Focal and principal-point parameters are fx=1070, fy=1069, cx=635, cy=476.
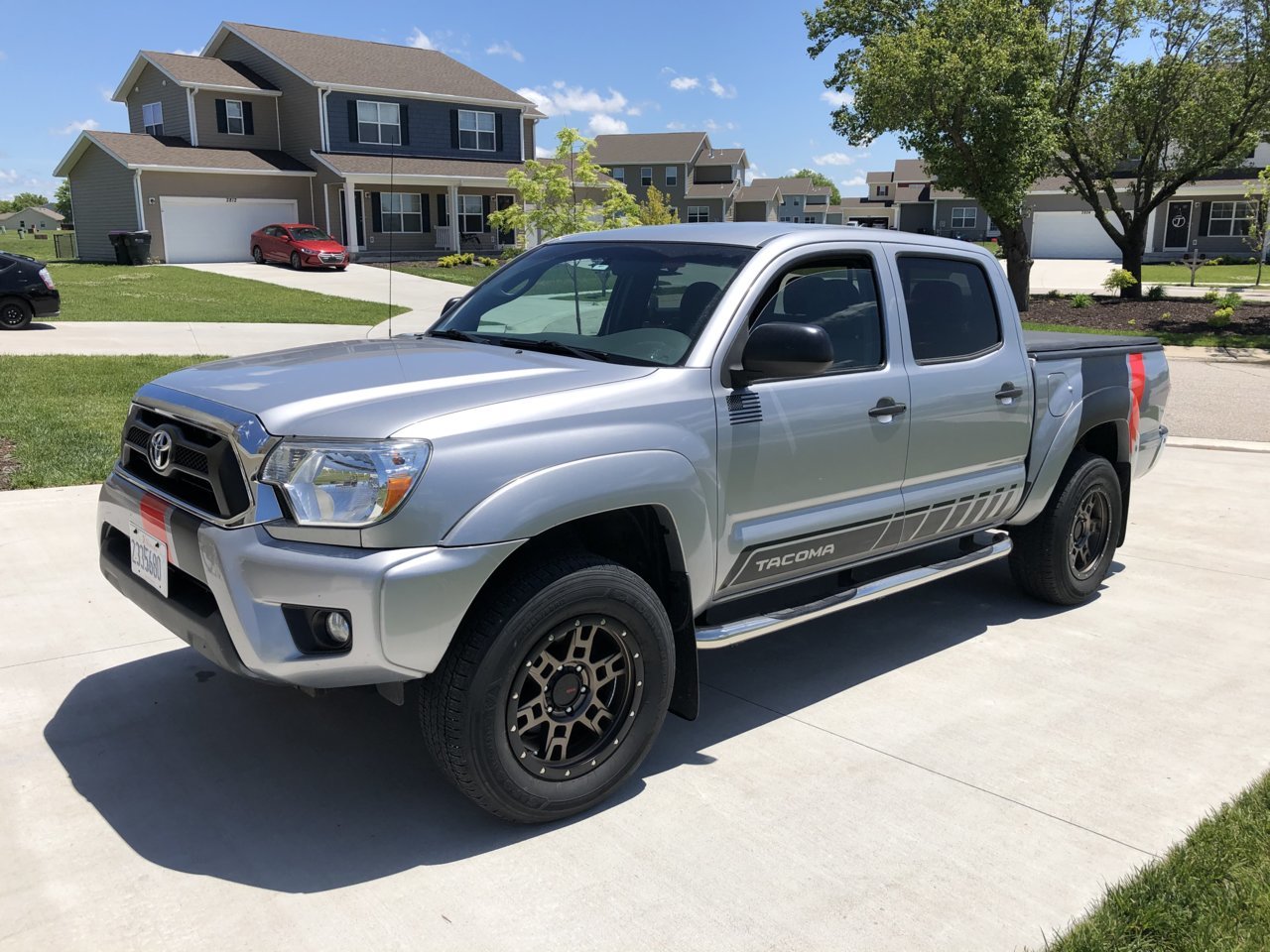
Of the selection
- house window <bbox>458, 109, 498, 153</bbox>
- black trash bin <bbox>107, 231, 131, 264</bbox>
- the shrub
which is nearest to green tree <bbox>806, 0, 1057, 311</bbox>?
the shrub

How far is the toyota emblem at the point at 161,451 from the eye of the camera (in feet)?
11.8

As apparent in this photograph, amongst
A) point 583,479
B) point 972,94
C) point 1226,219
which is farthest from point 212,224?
point 1226,219

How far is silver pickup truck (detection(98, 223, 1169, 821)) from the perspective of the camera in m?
3.14

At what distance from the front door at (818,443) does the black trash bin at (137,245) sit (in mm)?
34940

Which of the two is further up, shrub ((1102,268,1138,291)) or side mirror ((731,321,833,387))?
shrub ((1102,268,1138,291))

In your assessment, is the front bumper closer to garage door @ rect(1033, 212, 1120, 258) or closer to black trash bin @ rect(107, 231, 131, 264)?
black trash bin @ rect(107, 231, 131, 264)

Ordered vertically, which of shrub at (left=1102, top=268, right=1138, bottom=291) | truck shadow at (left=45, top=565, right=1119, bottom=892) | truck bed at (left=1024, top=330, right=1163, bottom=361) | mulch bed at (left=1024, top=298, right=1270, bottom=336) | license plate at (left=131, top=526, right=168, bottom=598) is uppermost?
shrub at (left=1102, top=268, right=1138, bottom=291)

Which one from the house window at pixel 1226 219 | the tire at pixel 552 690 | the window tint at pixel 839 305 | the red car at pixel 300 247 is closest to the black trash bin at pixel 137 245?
the red car at pixel 300 247

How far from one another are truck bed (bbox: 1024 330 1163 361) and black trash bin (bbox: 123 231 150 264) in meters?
34.2

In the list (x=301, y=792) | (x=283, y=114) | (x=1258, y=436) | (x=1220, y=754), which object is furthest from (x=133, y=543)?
(x=283, y=114)

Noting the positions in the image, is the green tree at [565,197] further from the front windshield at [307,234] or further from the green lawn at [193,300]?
the front windshield at [307,234]

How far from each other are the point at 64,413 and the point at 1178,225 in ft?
180

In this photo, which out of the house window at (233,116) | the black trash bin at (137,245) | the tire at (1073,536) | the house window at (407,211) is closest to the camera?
the tire at (1073,536)

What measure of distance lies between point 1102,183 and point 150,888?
28.7 metres
